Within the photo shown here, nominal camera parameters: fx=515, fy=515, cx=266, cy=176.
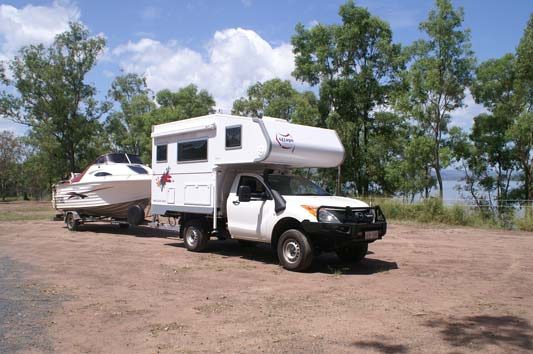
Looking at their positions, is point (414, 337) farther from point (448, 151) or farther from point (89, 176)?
point (448, 151)

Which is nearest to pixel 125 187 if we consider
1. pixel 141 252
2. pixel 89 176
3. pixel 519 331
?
pixel 89 176

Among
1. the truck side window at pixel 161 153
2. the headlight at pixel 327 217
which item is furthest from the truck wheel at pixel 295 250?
the truck side window at pixel 161 153

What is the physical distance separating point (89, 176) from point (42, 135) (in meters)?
25.2

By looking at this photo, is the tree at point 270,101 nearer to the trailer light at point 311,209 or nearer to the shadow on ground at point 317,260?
the shadow on ground at point 317,260

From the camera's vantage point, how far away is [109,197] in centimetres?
1728

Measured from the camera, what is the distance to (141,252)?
42.1 feet

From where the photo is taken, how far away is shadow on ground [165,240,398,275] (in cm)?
1038

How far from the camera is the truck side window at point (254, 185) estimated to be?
11.1m

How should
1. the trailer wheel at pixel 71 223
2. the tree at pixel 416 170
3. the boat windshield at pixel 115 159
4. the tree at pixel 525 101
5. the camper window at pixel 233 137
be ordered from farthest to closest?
1. the tree at pixel 416 170
2. the tree at pixel 525 101
3. the boat windshield at pixel 115 159
4. the trailer wheel at pixel 71 223
5. the camper window at pixel 233 137

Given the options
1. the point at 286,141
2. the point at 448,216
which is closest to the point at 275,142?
the point at 286,141

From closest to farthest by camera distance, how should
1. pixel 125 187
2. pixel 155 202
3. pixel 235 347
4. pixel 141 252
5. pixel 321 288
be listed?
pixel 235 347, pixel 321 288, pixel 141 252, pixel 155 202, pixel 125 187

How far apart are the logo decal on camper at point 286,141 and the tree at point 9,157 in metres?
48.2

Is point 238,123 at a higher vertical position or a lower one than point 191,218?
higher

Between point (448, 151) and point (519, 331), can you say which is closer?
point (519, 331)
